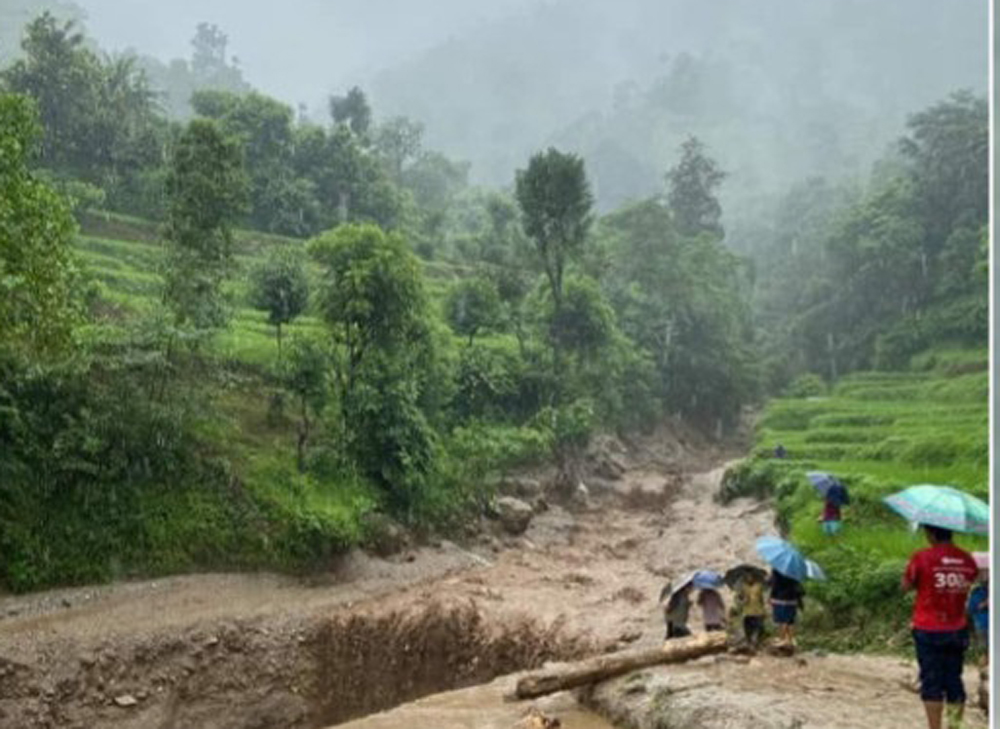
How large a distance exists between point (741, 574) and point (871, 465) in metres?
10.5

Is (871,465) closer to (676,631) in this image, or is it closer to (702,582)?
(676,631)

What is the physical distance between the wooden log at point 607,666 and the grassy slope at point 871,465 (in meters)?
1.84

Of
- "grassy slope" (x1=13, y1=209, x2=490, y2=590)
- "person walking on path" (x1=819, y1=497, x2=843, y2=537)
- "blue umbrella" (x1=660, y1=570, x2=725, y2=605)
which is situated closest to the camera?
"blue umbrella" (x1=660, y1=570, x2=725, y2=605)

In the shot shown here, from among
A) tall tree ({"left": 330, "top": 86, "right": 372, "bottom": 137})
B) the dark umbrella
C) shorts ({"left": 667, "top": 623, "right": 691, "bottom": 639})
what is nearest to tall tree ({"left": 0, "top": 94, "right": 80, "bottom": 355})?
shorts ({"left": 667, "top": 623, "right": 691, "bottom": 639})

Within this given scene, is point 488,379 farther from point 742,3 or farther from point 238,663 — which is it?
point 742,3

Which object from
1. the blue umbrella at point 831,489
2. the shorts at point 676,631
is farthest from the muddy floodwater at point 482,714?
the blue umbrella at point 831,489

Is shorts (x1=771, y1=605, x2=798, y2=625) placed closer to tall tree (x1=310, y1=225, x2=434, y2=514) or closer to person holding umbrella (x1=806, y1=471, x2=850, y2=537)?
person holding umbrella (x1=806, y1=471, x2=850, y2=537)

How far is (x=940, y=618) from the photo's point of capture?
263 inches

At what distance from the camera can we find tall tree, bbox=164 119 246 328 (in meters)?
17.3

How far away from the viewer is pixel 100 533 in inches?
613

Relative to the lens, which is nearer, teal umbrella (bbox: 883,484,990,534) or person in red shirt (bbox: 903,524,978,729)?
person in red shirt (bbox: 903,524,978,729)

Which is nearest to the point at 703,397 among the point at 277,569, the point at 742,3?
the point at 277,569

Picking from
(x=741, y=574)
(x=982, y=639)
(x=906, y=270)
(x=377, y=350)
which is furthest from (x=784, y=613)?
(x=906, y=270)

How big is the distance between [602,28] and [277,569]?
7088 inches
